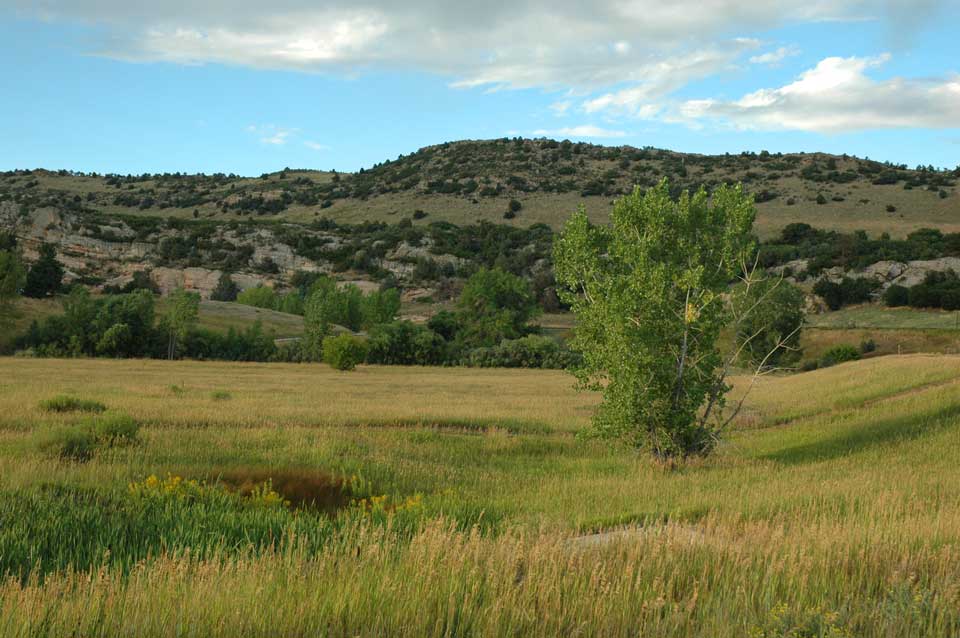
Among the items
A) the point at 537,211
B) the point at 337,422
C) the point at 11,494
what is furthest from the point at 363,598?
the point at 537,211

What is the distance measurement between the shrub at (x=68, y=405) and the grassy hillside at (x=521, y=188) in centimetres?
10154

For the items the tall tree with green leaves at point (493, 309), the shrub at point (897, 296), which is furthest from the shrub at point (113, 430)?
the shrub at point (897, 296)

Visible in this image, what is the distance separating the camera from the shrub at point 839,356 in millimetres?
62344

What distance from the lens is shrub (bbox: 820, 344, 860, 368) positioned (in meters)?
62.3

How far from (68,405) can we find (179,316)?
4190cm

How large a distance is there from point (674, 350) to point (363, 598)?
564 inches

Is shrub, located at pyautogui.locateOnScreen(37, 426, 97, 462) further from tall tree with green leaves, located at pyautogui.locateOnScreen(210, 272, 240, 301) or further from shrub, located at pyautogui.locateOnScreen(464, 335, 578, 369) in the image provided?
tall tree with green leaves, located at pyautogui.locateOnScreen(210, 272, 240, 301)

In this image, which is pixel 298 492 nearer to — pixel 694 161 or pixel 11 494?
pixel 11 494

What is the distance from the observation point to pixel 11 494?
1038cm

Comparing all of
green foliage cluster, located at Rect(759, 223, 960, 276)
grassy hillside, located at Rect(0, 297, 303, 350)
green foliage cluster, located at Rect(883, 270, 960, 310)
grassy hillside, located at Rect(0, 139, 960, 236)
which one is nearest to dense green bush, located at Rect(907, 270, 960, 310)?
green foliage cluster, located at Rect(883, 270, 960, 310)

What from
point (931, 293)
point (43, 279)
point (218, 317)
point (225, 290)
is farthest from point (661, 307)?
point (225, 290)

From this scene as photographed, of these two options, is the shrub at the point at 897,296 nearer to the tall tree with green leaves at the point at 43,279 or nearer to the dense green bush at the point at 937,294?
the dense green bush at the point at 937,294

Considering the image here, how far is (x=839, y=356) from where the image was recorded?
205 feet

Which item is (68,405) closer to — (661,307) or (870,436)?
(661,307)
